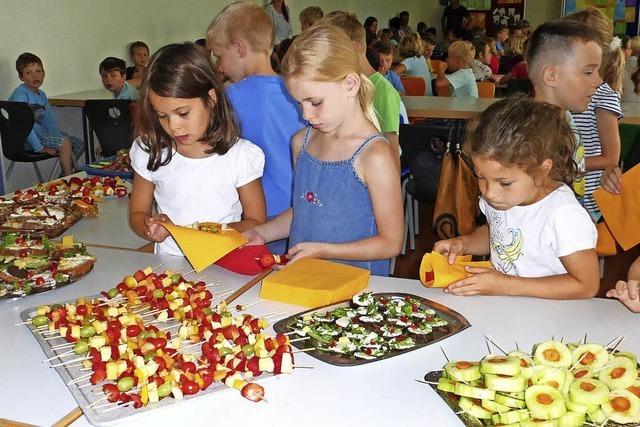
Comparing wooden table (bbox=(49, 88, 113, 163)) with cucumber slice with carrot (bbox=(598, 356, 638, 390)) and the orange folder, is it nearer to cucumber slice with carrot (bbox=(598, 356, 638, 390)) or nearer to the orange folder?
the orange folder

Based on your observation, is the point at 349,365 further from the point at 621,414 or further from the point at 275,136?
the point at 275,136

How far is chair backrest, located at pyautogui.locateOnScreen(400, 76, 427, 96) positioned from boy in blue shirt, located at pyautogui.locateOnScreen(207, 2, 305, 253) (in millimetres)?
4141

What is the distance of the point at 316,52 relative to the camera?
1.92 m

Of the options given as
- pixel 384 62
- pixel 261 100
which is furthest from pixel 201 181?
pixel 384 62

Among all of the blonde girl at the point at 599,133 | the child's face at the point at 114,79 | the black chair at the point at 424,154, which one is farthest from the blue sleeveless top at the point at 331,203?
the child's face at the point at 114,79

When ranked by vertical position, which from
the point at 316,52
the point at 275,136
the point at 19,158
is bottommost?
the point at 19,158

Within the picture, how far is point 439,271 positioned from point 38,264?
1.09 meters

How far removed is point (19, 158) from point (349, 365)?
454 centimetres

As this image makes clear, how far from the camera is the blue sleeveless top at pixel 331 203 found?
6.84ft

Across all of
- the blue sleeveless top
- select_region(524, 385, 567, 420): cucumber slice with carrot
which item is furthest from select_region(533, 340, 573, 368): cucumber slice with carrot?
the blue sleeveless top

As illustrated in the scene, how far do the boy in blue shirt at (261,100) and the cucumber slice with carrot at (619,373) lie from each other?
4.92 feet

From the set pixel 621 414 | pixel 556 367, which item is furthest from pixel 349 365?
pixel 621 414

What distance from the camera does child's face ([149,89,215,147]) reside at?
2.12 metres

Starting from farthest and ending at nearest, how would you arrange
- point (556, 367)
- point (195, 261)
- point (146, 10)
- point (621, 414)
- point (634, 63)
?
point (146, 10) < point (634, 63) < point (195, 261) < point (556, 367) < point (621, 414)
